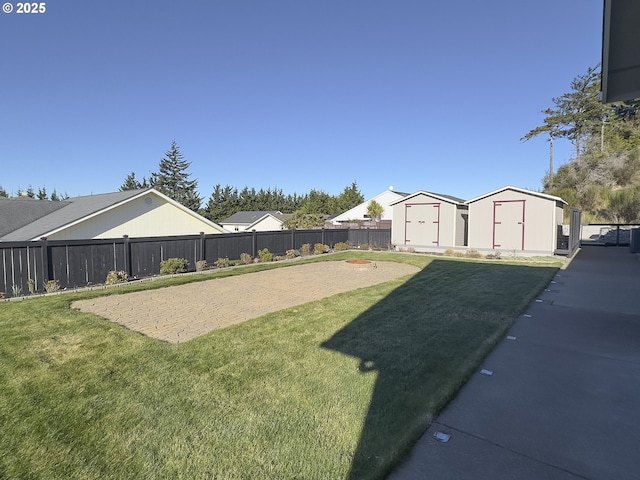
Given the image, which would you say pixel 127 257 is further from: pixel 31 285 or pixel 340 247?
pixel 340 247

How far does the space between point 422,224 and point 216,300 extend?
18.1 meters

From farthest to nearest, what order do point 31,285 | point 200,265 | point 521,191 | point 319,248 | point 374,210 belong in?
point 374,210 → point 521,191 → point 319,248 → point 200,265 → point 31,285

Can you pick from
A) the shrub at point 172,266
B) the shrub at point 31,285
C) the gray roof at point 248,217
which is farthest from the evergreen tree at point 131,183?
the shrub at point 31,285

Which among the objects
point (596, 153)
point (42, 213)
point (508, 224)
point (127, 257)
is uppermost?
point (596, 153)

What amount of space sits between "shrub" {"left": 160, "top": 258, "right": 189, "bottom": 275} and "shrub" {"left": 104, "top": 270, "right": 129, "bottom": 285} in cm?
116

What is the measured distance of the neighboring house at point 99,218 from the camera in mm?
15438

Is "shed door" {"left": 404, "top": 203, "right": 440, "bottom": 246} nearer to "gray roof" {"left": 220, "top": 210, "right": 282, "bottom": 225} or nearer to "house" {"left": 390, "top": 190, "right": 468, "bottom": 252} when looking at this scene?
"house" {"left": 390, "top": 190, "right": 468, "bottom": 252}

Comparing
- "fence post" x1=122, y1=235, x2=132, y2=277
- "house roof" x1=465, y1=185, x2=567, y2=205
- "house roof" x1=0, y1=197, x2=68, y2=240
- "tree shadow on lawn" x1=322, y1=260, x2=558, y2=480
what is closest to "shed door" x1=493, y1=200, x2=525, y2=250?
"house roof" x1=465, y1=185, x2=567, y2=205

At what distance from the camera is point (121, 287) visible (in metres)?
9.44

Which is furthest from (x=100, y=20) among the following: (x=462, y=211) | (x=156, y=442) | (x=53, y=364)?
(x=462, y=211)

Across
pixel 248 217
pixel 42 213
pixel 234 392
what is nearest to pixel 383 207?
pixel 248 217

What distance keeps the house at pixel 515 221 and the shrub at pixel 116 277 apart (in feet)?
61.2

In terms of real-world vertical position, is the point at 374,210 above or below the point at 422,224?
above

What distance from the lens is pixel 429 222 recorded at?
2286cm
